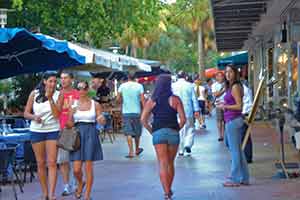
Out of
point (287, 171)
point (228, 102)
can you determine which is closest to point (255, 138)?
point (287, 171)

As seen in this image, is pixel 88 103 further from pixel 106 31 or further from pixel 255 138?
pixel 106 31

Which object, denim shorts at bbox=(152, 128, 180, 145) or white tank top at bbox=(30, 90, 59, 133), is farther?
white tank top at bbox=(30, 90, 59, 133)

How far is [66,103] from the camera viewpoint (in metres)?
9.89

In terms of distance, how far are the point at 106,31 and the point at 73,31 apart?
1153 millimetres

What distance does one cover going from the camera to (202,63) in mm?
51688

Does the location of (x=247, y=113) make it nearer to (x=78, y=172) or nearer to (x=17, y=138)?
(x=17, y=138)

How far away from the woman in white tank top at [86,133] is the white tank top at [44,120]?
0.24 metres

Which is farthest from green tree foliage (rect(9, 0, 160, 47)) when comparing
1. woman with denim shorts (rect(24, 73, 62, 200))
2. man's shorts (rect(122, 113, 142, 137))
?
woman with denim shorts (rect(24, 73, 62, 200))

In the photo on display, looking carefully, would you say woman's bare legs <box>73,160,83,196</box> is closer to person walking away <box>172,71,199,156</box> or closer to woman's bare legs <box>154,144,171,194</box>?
woman's bare legs <box>154,144,171,194</box>

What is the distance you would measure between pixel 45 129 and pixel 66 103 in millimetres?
491

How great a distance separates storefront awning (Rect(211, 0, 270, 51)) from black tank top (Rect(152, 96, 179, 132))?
503 centimetres

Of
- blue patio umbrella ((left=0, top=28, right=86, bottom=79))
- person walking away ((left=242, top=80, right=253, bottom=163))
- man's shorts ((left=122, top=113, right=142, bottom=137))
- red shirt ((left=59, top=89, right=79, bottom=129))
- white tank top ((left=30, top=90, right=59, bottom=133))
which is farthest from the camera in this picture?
man's shorts ((left=122, top=113, right=142, bottom=137))

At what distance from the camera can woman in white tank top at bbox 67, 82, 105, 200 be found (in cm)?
958

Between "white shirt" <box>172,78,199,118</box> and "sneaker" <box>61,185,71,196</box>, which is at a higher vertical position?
"white shirt" <box>172,78,199,118</box>
